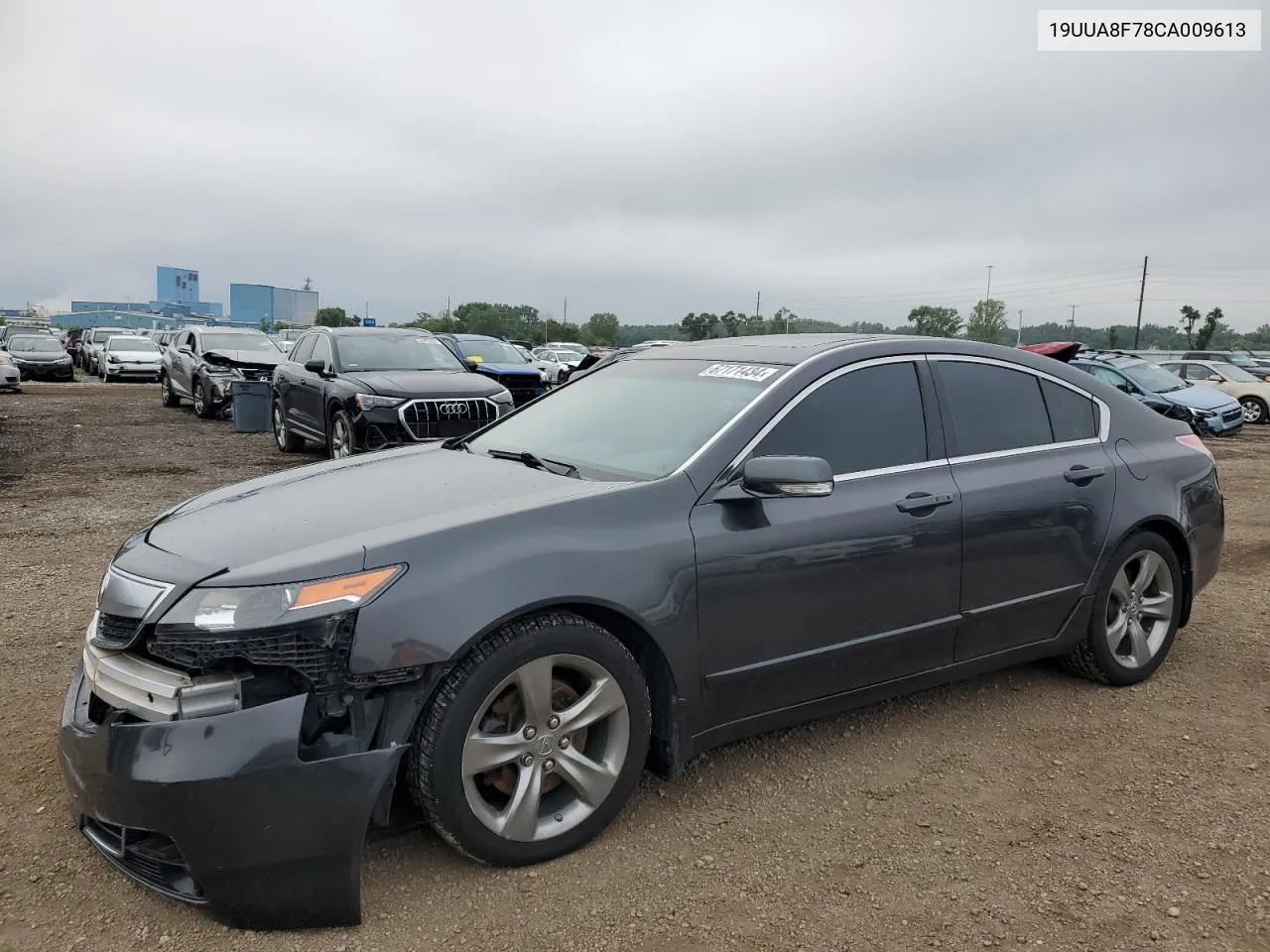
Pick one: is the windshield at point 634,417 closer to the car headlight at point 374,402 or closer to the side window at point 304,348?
the car headlight at point 374,402

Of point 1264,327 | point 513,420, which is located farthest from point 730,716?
point 1264,327

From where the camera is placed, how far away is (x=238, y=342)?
17422mm

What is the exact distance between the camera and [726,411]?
3.36 meters

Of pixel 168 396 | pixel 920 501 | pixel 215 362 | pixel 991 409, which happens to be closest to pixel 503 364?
pixel 215 362

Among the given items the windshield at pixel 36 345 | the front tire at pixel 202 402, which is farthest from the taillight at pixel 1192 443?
the windshield at pixel 36 345

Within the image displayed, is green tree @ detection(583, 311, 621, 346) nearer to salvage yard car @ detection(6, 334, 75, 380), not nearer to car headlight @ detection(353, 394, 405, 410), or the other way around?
salvage yard car @ detection(6, 334, 75, 380)

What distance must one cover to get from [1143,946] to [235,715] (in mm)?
2444

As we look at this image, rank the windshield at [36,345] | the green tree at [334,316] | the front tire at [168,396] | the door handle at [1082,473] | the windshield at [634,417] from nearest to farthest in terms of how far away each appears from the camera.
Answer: the windshield at [634,417] → the door handle at [1082,473] → the front tire at [168,396] → the windshield at [36,345] → the green tree at [334,316]

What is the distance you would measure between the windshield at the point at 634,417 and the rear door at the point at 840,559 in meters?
0.24

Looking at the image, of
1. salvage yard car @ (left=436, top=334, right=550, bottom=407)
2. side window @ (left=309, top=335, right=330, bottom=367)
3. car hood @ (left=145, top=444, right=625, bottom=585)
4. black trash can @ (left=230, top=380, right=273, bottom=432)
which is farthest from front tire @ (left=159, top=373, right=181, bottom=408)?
car hood @ (left=145, top=444, right=625, bottom=585)

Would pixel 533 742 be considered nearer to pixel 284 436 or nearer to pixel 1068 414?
pixel 1068 414

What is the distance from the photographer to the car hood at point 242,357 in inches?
641

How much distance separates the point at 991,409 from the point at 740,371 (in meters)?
1.13

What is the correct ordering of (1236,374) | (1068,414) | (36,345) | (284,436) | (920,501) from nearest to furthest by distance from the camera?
(920,501), (1068,414), (284,436), (1236,374), (36,345)
